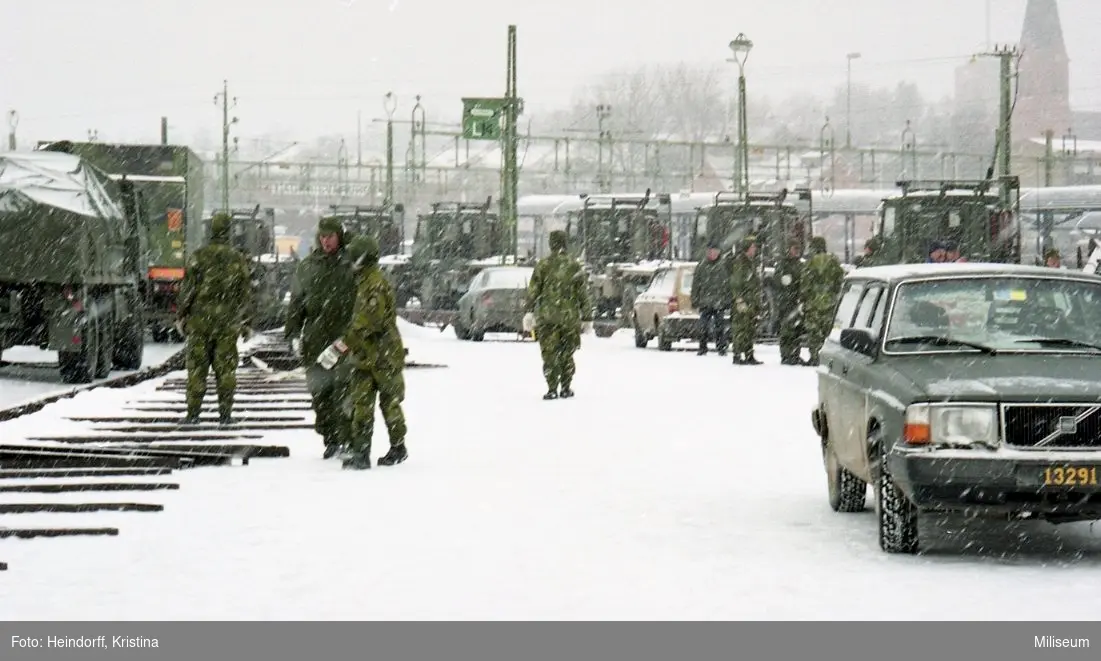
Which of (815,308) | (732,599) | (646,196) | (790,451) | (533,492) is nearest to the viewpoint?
(732,599)

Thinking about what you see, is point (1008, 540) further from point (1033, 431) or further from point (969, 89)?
point (969, 89)

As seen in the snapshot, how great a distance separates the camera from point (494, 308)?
128 feet

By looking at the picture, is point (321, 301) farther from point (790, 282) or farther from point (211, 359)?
point (790, 282)

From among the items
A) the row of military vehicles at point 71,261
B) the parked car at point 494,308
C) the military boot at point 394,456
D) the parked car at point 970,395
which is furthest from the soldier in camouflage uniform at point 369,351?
the parked car at point 494,308

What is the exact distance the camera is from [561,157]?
15050 cm

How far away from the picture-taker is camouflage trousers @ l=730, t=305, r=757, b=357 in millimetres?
29547

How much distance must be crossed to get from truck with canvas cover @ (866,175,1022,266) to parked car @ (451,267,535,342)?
7553 mm

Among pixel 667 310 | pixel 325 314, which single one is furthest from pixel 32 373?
pixel 325 314

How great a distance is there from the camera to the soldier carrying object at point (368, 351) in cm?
1392

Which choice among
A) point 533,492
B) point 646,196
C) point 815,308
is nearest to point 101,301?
point 815,308

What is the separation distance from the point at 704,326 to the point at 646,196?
1544cm

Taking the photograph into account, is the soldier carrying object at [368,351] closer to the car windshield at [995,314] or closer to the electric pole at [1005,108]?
the car windshield at [995,314]
